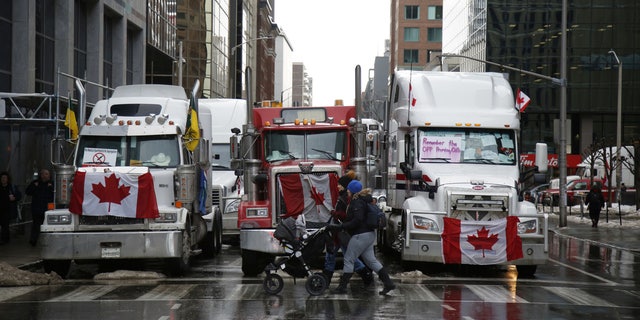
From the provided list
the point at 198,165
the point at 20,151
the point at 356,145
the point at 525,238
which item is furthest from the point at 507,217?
the point at 20,151

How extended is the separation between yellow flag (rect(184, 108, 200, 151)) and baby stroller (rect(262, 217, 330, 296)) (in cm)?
434

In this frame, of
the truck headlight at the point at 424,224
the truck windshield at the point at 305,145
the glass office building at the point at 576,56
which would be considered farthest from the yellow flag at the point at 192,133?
the glass office building at the point at 576,56

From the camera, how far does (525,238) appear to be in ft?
59.7

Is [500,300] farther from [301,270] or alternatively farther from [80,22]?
[80,22]

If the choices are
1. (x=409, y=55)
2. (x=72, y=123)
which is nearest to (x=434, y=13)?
(x=409, y=55)

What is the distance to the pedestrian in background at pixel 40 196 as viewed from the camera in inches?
891

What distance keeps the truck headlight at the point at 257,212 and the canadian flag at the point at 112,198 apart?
67.9 inches

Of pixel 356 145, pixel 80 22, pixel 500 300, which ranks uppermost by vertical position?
pixel 80 22

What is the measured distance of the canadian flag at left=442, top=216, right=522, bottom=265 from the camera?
1805 centimetres

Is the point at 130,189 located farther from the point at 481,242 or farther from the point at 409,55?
the point at 409,55

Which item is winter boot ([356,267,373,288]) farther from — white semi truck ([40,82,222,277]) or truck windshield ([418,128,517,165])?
truck windshield ([418,128,517,165])

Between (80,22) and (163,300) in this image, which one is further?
(80,22)

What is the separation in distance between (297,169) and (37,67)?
58.7 feet

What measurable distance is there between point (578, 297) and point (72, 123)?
10.3 meters
